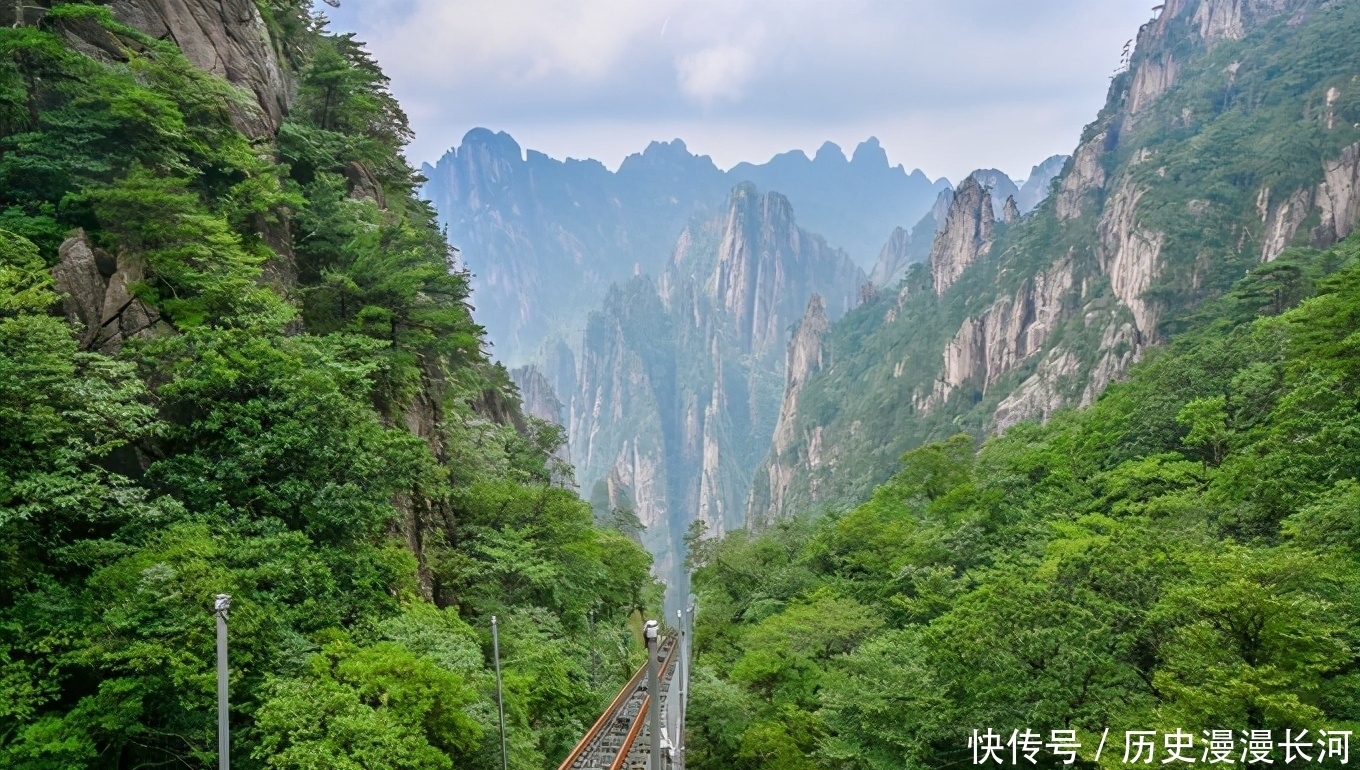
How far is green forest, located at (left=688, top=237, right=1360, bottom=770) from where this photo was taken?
38.4 ft

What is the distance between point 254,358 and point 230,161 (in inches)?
249

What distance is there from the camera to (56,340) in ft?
34.5

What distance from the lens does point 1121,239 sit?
8088 cm

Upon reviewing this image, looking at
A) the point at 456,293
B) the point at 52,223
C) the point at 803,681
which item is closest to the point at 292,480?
the point at 52,223

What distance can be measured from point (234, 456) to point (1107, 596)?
16.8 metres

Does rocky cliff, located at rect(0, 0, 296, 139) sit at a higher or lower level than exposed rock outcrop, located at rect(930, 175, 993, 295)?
lower

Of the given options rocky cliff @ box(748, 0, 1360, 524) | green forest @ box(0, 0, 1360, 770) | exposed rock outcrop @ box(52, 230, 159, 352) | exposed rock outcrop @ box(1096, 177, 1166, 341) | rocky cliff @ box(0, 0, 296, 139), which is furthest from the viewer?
exposed rock outcrop @ box(1096, 177, 1166, 341)

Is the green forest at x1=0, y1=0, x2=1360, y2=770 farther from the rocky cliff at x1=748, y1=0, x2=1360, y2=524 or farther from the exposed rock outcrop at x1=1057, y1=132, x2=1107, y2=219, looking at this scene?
the exposed rock outcrop at x1=1057, y1=132, x2=1107, y2=219

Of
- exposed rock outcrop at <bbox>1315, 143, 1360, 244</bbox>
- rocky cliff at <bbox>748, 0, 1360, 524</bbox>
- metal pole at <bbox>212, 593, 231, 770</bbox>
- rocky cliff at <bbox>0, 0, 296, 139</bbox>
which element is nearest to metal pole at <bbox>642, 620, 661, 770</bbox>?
metal pole at <bbox>212, 593, 231, 770</bbox>

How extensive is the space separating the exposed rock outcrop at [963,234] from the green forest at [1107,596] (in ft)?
325

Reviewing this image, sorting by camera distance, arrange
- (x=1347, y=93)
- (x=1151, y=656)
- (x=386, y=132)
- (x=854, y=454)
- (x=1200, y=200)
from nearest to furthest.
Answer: (x=1151, y=656), (x=386, y=132), (x=1347, y=93), (x=1200, y=200), (x=854, y=454)

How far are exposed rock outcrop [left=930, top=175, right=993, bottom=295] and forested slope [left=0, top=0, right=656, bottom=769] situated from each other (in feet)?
390

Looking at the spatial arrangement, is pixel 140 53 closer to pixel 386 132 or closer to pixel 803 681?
pixel 386 132

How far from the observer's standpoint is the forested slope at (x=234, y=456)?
9477 mm
